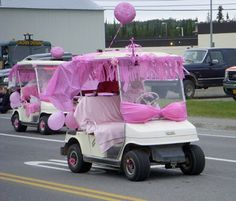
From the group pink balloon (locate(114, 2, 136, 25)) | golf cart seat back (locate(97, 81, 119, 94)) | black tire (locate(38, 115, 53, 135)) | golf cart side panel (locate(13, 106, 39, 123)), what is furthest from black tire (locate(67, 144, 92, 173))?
golf cart side panel (locate(13, 106, 39, 123))

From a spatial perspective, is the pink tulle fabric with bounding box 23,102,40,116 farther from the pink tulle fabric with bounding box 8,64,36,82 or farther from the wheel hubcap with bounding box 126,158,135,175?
the wheel hubcap with bounding box 126,158,135,175

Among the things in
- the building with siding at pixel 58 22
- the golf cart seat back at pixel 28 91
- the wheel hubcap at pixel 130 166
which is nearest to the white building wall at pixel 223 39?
the building with siding at pixel 58 22

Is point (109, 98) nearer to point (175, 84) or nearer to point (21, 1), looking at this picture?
point (175, 84)

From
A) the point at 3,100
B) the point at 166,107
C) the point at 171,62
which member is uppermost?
the point at 171,62

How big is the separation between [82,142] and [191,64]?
16.6 meters

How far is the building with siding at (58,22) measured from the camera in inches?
2462

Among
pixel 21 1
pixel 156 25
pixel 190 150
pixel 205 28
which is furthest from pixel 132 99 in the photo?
pixel 156 25

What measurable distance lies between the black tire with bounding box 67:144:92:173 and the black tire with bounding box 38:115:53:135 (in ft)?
23.2

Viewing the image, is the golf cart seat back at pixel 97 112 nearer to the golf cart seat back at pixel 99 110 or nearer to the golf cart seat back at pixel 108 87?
the golf cart seat back at pixel 99 110

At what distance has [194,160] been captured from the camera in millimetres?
10391

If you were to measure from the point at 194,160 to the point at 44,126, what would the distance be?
8.88m

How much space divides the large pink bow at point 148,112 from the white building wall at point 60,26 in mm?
51916

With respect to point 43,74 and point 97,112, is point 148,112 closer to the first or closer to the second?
point 97,112

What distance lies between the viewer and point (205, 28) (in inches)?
2810
